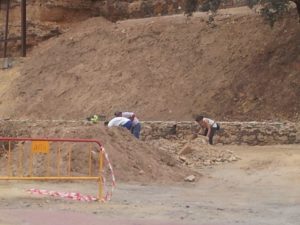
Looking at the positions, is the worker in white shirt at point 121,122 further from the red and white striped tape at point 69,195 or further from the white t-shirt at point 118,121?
the red and white striped tape at point 69,195

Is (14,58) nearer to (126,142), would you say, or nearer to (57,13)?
(57,13)

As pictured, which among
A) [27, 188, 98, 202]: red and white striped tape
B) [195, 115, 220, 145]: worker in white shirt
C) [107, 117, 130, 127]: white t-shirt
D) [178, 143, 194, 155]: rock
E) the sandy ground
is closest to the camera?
the sandy ground

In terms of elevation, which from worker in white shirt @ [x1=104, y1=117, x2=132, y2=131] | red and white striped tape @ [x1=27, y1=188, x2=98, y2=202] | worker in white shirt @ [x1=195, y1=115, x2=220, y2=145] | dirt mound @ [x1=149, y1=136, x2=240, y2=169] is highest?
worker in white shirt @ [x1=104, y1=117, x2=132, y2=131]

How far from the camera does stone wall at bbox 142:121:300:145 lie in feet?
74.3

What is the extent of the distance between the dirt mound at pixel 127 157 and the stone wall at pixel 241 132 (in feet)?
16.2

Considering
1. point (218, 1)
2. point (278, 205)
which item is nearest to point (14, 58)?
point (218, 1)

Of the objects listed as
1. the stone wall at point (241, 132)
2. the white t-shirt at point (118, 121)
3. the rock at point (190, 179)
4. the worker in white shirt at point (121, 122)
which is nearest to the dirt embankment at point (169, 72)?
the stone wall at point (241, 132)

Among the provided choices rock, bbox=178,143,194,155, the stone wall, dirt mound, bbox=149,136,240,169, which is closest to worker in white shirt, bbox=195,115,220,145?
the stone wall

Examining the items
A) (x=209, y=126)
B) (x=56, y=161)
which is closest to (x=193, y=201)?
(x=56, y=161)

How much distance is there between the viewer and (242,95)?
2756cm

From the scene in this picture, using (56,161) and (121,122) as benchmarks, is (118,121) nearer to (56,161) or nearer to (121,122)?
(121,122)

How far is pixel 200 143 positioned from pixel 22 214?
10.7 m

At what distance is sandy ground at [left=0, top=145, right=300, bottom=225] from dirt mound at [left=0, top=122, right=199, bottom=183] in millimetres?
525

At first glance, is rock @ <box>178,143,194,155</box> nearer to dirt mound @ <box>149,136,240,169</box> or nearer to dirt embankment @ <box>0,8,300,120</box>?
dirt mound @ <box>149,136,240,169</box>
